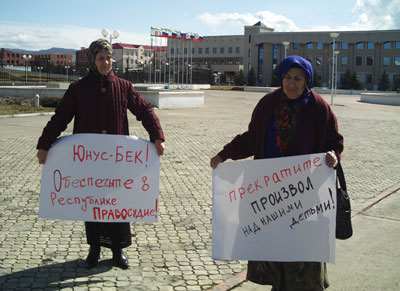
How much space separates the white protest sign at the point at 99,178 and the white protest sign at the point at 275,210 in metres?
0.75

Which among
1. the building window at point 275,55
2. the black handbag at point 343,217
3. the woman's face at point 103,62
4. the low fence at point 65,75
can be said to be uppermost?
the building window at point 275,55


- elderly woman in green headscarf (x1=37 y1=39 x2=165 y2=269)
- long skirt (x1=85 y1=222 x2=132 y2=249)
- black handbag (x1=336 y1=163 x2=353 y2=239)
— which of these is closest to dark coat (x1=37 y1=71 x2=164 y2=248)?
elderly woman in green headscarf (x1=37 y1=39 x2=165 y2=269)

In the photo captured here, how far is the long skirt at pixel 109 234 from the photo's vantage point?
429 centimetres

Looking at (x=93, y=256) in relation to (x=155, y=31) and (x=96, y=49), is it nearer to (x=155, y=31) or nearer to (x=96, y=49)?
(x=96, y=49)

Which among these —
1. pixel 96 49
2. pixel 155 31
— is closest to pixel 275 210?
pixel 96 49

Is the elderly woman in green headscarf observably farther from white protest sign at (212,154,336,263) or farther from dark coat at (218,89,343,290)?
dark coat at (218,89,343,290)

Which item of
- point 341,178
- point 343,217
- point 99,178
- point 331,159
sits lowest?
point 343,217

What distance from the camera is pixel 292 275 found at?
11.1 feet

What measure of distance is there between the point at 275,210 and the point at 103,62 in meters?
1.86

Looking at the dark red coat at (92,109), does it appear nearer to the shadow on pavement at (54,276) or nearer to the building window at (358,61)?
the shadow on pavement at (54,276)

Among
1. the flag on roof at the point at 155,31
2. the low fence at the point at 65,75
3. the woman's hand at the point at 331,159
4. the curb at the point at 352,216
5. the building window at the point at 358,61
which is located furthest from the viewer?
the building window at the point at 358,61

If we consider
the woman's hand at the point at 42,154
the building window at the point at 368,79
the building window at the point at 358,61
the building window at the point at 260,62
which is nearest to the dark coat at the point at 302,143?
the woman's hand at the point at 42,154

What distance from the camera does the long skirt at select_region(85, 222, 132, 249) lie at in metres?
4.29

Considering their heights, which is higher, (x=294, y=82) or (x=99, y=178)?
(x=294, y=82)
